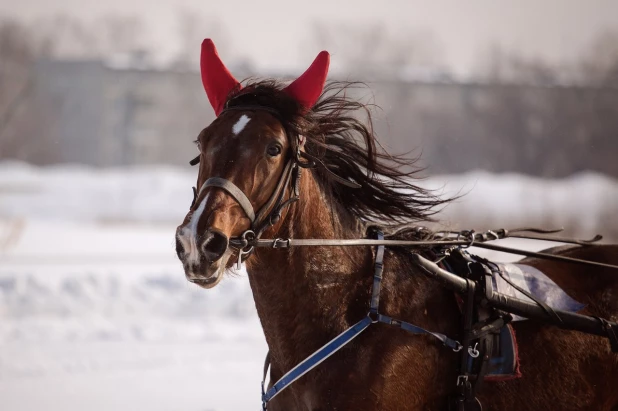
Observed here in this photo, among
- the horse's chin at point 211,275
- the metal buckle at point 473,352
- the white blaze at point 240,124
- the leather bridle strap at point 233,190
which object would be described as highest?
the white blaze at point 240,124

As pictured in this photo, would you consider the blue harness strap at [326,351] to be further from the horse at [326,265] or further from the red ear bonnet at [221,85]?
the red ear bonnet at [221,85]

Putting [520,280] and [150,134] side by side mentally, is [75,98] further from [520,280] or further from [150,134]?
[520,280]

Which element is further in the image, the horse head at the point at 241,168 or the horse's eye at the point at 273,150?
the horse's eye at the point at 273,150

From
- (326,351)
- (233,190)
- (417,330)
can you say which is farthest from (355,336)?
(233,190)

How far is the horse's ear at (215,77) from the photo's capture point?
12.0ft

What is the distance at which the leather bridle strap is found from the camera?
10.2 ft

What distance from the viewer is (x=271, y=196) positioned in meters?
3.27

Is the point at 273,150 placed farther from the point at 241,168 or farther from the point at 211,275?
the point at 211,275

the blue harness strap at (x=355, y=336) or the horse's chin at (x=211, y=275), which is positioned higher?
the horse's chin at (x=211, y=275)

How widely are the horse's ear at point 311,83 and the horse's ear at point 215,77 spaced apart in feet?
1.10

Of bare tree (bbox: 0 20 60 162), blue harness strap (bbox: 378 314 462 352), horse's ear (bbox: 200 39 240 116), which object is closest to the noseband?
horse's ear (bbox: 200 39 240 116)

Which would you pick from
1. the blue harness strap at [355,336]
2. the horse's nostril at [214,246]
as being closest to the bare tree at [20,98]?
the blue harness strap at [355,336]

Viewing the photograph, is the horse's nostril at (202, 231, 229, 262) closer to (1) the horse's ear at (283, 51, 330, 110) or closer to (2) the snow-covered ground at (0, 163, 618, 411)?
(2) the snow-covered ground at (0, 163, 618, 411)

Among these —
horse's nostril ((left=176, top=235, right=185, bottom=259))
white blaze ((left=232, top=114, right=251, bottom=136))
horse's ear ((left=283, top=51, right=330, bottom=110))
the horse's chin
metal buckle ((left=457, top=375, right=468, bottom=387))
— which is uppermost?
horse's ear ((left=283, top=51, right=330, bottom=110))
